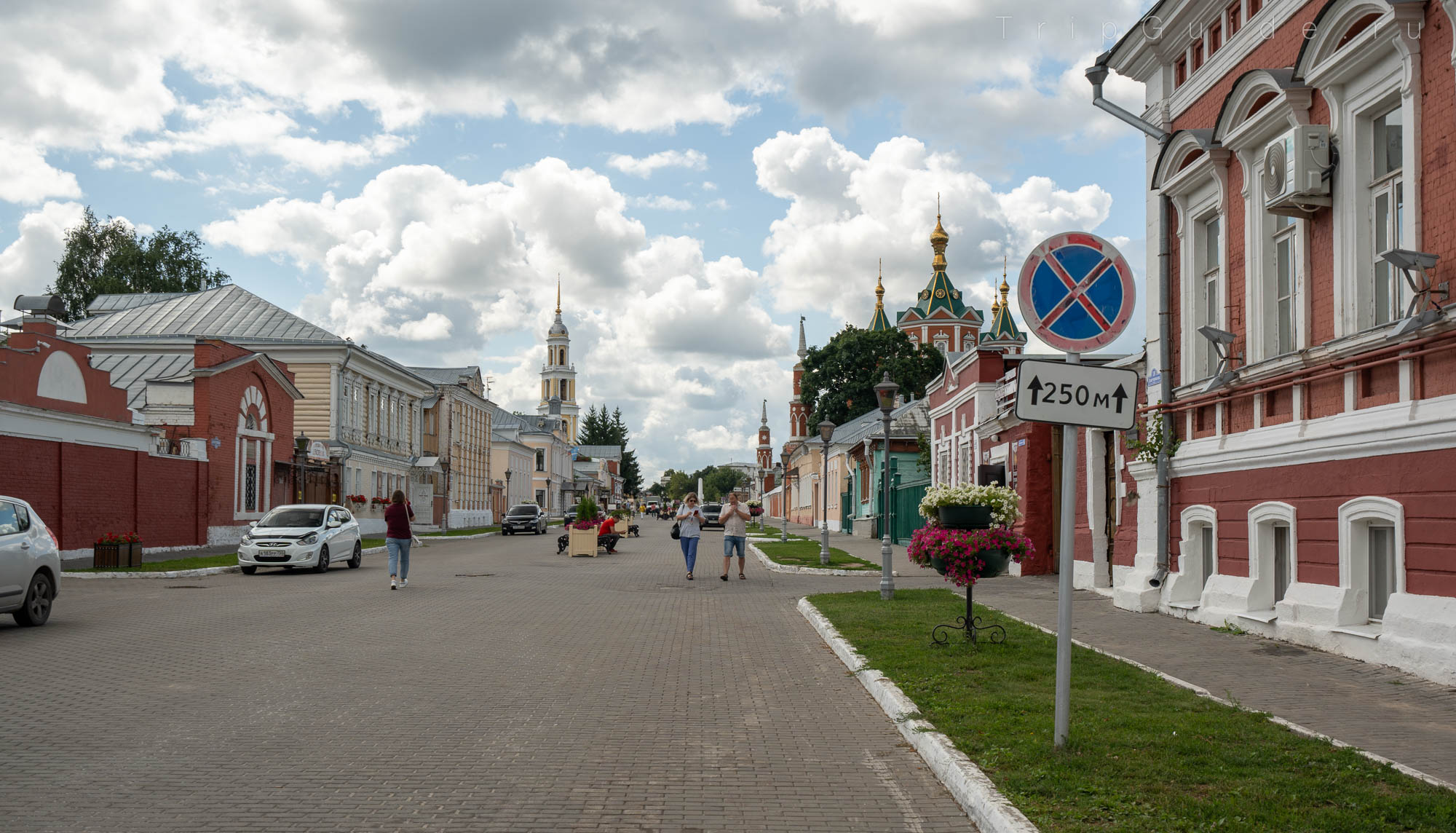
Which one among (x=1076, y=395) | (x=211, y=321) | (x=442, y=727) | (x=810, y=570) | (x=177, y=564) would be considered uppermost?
(x=211, y=321)

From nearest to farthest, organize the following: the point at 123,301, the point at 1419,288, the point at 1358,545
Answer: the point at 1419,288
the point at 1358,545
the point at 123,301

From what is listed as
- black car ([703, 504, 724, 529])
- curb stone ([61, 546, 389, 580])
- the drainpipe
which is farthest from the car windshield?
black car ([703, 504, 724, 529])

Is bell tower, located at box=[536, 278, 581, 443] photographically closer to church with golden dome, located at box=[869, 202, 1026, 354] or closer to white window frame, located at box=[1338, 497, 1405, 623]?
A: church with golden dome, located at box=[869, 202, 1026, 354]

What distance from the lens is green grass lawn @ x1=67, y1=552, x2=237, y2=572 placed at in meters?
23.5

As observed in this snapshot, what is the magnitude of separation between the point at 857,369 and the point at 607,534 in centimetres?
4237

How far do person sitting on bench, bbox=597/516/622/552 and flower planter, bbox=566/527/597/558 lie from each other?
0.66 metres

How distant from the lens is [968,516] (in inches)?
464

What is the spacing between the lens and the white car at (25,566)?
13.0m

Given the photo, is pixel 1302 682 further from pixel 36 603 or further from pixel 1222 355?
pixel 36 603

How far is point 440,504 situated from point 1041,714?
199 feet

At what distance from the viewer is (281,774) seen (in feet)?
20.9

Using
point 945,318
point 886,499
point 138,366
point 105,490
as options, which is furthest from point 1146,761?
point 945,318

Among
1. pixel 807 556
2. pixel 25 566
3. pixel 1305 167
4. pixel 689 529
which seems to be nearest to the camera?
pixel 1305 167

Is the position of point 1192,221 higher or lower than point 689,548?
higher
